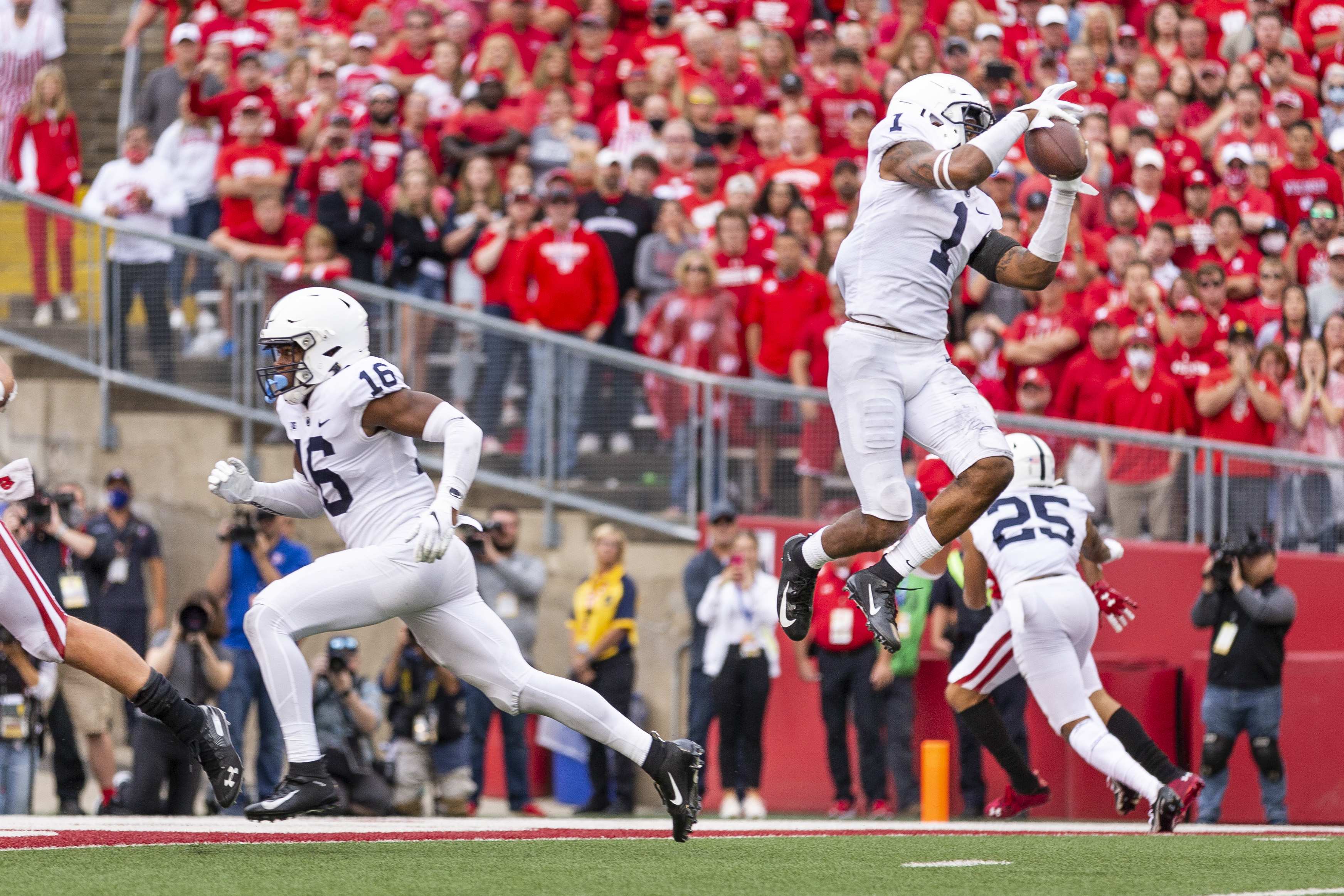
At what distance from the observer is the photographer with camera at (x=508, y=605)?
12.3 meters

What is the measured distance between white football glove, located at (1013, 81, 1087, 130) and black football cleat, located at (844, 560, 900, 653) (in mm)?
1693

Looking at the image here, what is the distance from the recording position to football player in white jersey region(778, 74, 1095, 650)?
7086 mm

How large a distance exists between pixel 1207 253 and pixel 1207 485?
2.38 metres

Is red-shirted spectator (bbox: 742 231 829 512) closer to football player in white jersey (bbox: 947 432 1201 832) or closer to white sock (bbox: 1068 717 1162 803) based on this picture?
football player in white jersey (bbox: 947 432 1201 832)

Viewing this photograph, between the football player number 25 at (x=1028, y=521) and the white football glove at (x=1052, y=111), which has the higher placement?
the white football glove at (x=1052, y=111)

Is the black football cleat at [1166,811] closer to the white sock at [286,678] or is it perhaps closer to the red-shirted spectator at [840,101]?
the white sock at [286,678]

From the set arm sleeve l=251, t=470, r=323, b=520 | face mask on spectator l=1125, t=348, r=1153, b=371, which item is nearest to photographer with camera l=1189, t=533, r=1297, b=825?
face mask on spectator l=1125, t=348, r=1153, b=371

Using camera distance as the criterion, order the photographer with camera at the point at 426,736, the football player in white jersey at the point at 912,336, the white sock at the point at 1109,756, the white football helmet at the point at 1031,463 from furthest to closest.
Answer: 1. the photographer with camera at the point at 426,736
2. the white football helmet at the point at 1031,463
3. the white sock at the point at 1109,756
4. the football player in white jersey at the point at 912,336

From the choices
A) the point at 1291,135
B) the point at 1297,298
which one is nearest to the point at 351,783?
the point at 1297,298

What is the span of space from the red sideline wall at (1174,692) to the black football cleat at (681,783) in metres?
5.18

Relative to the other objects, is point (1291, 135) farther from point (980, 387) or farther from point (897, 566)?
point (897, 566)

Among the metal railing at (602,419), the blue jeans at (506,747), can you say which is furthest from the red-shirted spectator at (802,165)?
the blue jeans at (506,747)

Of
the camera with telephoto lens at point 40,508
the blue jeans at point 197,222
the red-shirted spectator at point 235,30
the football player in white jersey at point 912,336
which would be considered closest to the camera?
the football player in white jersey at point 912,336

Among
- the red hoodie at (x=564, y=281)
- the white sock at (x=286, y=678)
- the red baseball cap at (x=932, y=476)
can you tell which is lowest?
the white sock at (x=286, y=678)
